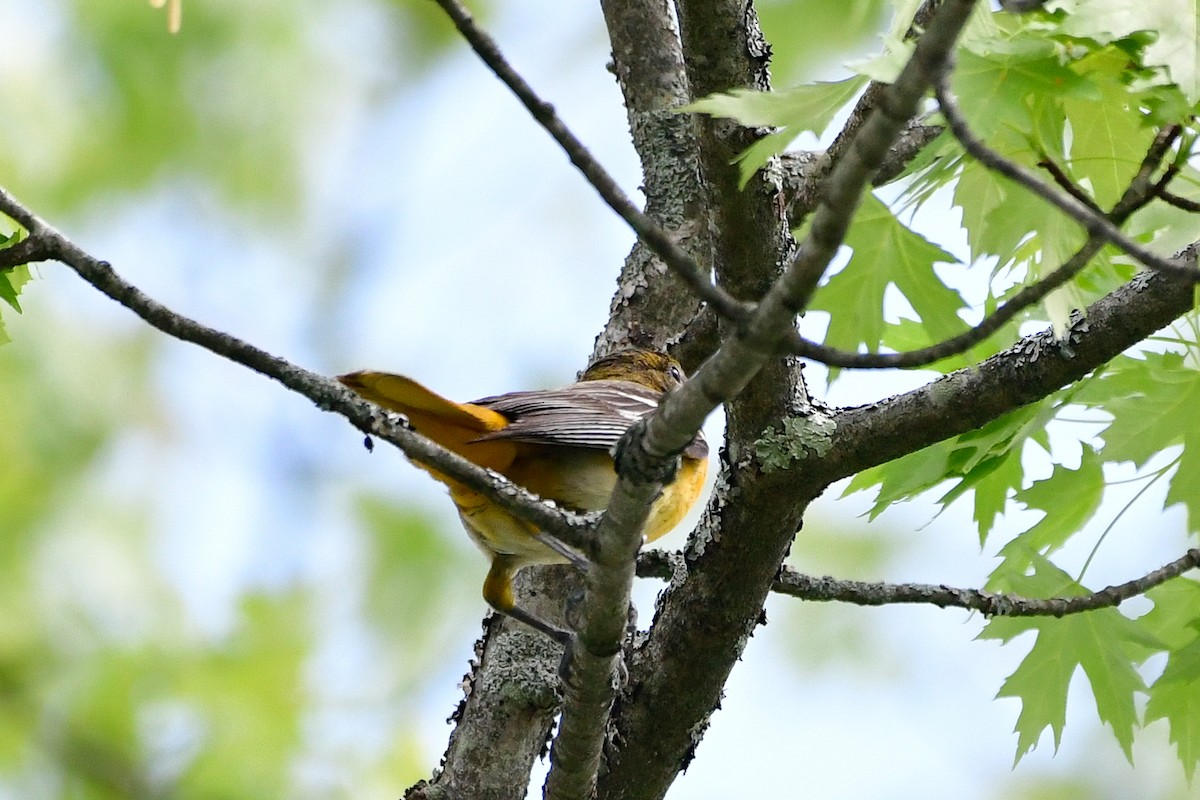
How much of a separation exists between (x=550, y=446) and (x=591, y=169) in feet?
6.41

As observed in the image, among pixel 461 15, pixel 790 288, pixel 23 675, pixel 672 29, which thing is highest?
pixel 672 29

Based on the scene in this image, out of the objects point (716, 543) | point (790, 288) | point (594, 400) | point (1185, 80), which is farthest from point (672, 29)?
point (790, 288)

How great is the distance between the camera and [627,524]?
1900 millimetres

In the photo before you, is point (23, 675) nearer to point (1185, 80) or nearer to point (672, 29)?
point (672, 29)

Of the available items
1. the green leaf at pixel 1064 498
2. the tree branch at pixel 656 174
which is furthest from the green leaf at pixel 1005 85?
the tree branch at pixel 656 174

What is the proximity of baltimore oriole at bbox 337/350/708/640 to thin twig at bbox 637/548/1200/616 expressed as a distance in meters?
0.52

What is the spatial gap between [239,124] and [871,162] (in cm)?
581

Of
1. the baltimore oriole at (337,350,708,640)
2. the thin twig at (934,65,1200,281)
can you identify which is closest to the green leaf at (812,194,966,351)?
the thin twig at (934,65,1200,281)

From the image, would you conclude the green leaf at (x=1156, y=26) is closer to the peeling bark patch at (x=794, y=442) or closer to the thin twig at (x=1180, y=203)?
the thin twig at (x=1180, y=203)

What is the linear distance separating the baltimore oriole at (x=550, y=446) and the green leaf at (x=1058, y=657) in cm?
91

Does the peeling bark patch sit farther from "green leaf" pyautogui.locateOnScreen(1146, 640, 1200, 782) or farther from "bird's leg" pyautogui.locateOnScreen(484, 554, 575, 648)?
"green leaf" pyautogui.locateOnScreen(1146, 640, 1200, 782)

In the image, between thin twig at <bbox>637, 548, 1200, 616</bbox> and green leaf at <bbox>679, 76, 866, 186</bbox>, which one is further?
thin twig at <bbox>637, 548, 1200, 616</bbox>

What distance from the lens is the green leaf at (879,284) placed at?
2156 millimetres

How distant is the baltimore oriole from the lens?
10.3ft
